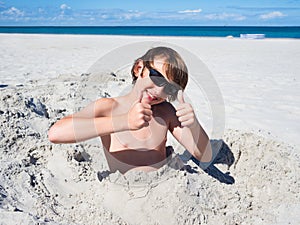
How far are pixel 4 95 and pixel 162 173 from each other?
7.24ft

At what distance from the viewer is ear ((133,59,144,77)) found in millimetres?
2102

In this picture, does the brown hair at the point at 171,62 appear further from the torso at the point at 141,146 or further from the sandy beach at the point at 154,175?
the torso at the point at 141,146

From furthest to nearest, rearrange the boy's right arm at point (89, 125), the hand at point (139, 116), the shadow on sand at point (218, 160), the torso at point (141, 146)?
the shadow on sand at point (218, 160)
the torso at point (141, 146)
the boy's right arm at point (89, 125)
the hand at point (139, 116)

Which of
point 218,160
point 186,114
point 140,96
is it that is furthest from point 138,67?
point 218,160

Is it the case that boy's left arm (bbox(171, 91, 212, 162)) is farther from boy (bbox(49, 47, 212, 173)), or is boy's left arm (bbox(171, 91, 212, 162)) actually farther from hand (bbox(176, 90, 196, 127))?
hand (bbox(176, 90, 196, 127))

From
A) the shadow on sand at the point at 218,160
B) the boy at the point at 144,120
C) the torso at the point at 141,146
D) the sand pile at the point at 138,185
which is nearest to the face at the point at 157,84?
the boy at the point at 144,120

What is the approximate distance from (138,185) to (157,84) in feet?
1.86

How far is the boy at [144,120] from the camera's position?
6.38 ft

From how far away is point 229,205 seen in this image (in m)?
2.34

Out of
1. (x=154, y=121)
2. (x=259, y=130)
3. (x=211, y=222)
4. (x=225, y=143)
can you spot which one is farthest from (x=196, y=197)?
(x=259, y=130)

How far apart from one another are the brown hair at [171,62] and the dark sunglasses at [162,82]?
0.11 feet

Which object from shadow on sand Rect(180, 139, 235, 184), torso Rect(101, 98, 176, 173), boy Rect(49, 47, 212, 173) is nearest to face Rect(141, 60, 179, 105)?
boy Rect(49, 47, 212, 173)

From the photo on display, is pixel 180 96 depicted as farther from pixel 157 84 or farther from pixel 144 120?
pixel 144 120

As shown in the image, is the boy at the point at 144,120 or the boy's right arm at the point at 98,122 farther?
the boy at the point at 144,120
